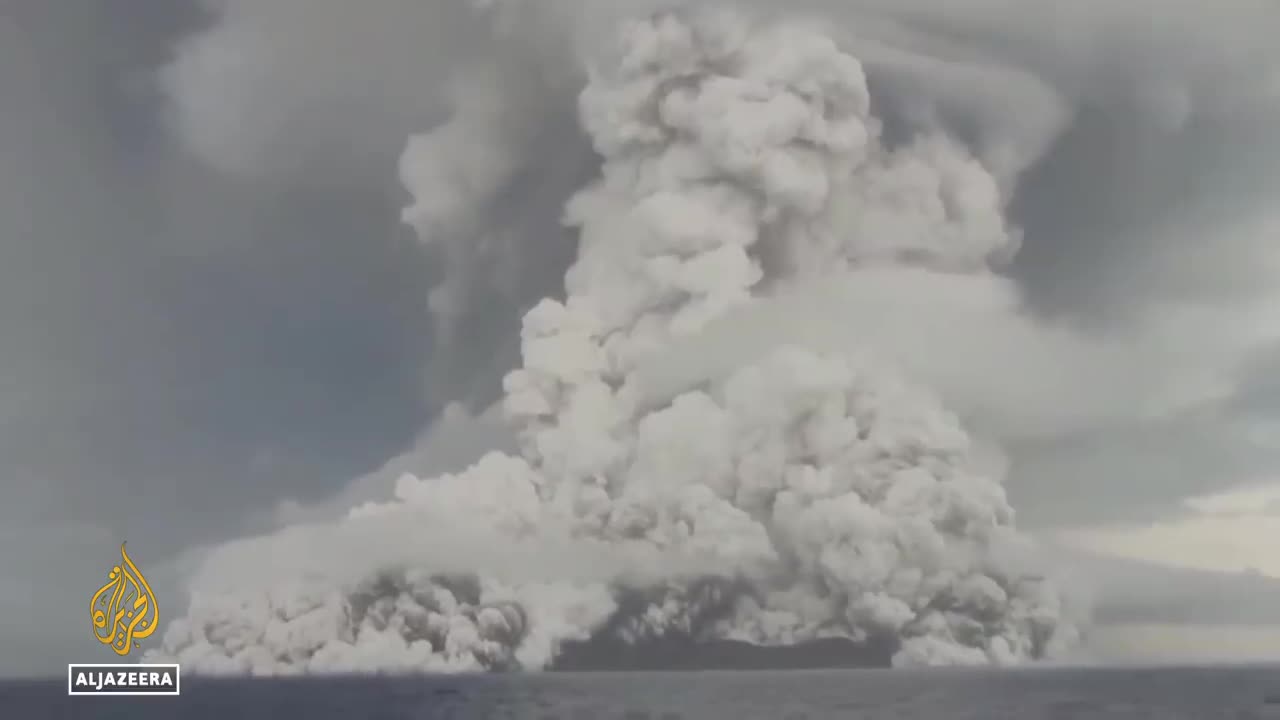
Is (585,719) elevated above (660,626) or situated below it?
below

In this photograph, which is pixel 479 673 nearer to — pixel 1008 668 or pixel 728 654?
pixel 728 654

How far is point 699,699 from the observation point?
55875mm

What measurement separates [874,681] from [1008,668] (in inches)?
482

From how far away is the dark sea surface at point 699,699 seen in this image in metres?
45.9

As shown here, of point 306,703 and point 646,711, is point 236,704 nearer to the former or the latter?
point 306,703

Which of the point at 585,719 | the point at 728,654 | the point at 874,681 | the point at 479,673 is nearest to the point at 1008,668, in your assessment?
the point at 874,681

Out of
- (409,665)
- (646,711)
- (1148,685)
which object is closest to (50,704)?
(409,665)

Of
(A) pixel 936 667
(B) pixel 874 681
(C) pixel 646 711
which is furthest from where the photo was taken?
(A) pixel 936 667

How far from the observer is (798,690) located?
64062 millimetres

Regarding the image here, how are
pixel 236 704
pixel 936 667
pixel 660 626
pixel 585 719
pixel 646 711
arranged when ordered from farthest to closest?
pixel 660 626 < pixel 936 667 < pixel 236 704 < pixel 646 711 < pixel 585 719

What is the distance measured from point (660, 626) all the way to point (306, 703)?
33.1 meters

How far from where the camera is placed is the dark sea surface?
45938 mm

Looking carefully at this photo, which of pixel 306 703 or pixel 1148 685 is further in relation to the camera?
pixel 1148 685

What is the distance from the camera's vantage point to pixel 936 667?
76.3 metres
